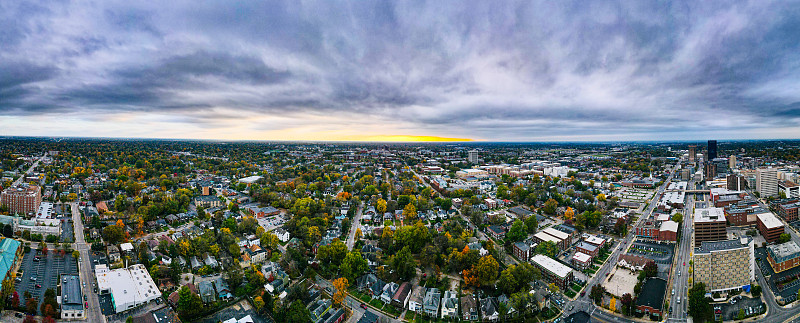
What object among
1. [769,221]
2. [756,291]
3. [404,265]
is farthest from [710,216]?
[404,265]

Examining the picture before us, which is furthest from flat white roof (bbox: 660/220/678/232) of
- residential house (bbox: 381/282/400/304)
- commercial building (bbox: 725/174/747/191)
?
commercial building (bbox: 725/174/747/191)

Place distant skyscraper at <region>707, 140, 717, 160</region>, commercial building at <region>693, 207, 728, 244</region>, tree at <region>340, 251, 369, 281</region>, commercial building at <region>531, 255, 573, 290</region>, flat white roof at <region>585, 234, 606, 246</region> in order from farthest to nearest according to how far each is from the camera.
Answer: distant skyscraper at <region>707, 140, 717, 160</region>, commercial building at <region>693, 207, 728, 244</region>, flat white roof at <region>585, 234, 606, 246</region>, tree at <region>340, 251, 369, 281</region>, commercial building at <region>531, 255, 573, 290</region>

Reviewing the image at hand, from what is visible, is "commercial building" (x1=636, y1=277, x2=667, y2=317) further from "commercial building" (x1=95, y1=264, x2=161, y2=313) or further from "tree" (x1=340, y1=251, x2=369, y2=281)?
"commercial building" (x1=95, y1=264, x2=161, y2=313)

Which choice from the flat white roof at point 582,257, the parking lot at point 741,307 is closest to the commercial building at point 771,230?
the parking lot at point 741,307

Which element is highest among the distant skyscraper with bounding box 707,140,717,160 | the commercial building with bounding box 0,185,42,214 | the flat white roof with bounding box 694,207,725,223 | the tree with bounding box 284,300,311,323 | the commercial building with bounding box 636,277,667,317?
the distant skyscraper with bounding box 707,140,717,160

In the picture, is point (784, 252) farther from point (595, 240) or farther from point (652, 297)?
point (652, 297)
